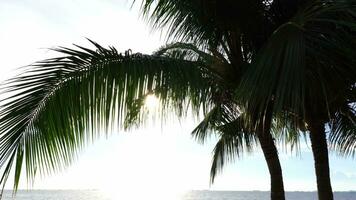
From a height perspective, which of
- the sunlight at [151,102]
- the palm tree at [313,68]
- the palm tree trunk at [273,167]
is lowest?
the palm tree trunk at [273,167]

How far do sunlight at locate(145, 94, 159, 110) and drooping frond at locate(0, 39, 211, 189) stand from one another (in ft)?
0.42

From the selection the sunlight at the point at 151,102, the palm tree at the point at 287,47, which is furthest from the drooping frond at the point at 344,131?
the sunlight at the point at 151,102

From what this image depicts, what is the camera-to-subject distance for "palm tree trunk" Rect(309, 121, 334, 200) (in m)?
5.26

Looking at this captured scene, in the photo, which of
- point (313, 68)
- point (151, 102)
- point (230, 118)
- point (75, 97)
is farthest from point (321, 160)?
point (75, 97)

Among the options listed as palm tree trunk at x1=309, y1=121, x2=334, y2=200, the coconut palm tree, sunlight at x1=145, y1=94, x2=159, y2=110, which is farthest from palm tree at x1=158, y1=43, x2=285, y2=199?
the coconut palm tree

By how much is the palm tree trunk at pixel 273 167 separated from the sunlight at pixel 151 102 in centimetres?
154

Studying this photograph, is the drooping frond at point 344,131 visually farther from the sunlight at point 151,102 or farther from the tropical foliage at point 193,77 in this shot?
the sunlight at point 151,102

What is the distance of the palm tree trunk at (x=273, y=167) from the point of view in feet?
17.7

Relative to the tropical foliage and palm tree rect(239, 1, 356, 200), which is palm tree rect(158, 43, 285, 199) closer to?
the tropical foliage

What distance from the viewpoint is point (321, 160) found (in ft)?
17.3

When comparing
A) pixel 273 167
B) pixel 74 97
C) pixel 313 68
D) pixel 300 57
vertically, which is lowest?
pixel 273 167

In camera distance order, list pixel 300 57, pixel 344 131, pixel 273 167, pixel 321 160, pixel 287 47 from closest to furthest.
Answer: pixel 300 57 → pixel 287 47 → pixel 321 160 → pixel 273 167 → pixel 344 131

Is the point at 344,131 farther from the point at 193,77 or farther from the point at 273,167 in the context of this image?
the point at 193,77

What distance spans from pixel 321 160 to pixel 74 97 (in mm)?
2953
